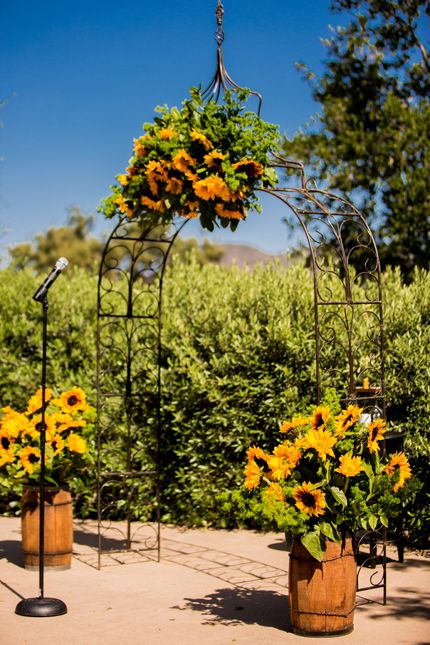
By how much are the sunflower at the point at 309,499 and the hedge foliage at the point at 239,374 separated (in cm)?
296

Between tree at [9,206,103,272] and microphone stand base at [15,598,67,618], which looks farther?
tree at [9,206,103,272]

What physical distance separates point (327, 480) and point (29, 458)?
9.40ft

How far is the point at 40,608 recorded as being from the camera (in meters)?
5.60

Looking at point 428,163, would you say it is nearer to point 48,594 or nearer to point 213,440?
point 213,440

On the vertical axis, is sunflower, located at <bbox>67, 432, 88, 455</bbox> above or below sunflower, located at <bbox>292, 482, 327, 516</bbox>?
above

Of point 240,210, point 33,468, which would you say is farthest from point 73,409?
point 240,210

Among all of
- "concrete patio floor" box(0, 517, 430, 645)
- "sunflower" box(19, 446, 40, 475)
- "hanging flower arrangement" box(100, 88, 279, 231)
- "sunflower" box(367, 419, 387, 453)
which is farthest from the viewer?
"sunflower" box(19, 446, 40, 475)

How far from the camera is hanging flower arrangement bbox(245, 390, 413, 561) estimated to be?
16.0 feet

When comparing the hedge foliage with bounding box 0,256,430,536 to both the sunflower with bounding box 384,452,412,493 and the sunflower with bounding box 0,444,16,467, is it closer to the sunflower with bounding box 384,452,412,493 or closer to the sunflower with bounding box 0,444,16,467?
the sunflower with bounding box 0,444,16,467

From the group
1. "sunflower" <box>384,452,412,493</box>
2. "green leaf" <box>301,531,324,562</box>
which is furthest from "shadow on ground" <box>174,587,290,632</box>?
"sunflower" <box>384,452,412,493</box>

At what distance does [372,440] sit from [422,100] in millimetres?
10343

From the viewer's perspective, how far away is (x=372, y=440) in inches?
201

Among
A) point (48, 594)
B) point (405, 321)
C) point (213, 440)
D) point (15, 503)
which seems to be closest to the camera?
point (48, 594)

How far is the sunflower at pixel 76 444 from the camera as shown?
22.9 feet
